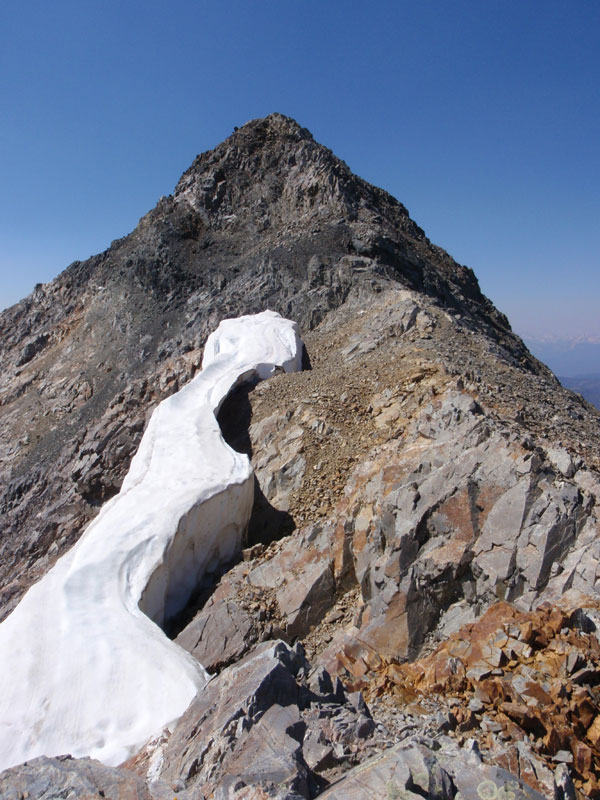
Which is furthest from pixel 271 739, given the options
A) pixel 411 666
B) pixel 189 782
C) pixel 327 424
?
pixel 327 424

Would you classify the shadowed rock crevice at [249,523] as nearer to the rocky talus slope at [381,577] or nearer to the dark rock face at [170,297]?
the rocky talus slope at [381,577]

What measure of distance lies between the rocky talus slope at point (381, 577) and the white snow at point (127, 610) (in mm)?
636

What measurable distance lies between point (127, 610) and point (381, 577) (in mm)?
3742

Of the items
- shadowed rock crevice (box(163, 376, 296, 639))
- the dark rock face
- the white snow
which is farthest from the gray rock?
the dark rock face

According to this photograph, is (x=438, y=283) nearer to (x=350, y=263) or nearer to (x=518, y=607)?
(x=350, y=263)

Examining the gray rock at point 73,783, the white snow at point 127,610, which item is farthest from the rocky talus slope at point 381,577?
the white snow at point 127,610

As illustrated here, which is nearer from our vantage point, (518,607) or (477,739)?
(477,739)

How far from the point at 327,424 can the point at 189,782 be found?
26.6ft

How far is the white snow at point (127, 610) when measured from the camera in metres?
5.99

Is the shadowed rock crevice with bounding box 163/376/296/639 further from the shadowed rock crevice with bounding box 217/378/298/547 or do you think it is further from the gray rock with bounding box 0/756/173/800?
the gray rock with bounding box 0/756/173/800

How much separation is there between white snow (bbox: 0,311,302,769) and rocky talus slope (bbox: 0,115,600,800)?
0.64 m

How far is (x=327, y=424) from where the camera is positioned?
11.8 m

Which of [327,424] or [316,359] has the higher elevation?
[316,359]

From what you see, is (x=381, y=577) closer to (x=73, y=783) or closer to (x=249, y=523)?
(x=249, y=523)
